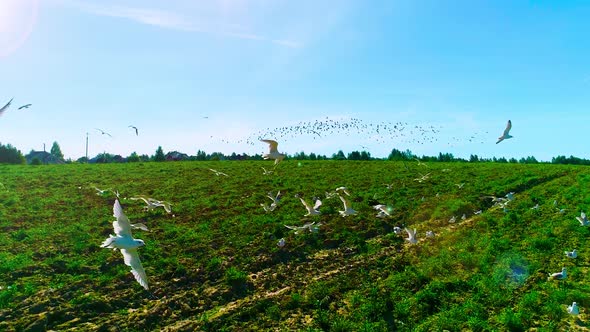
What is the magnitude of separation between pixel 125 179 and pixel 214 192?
9.23m

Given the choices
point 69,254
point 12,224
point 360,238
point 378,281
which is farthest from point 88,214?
point 378,281

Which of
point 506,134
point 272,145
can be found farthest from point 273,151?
point 506,134

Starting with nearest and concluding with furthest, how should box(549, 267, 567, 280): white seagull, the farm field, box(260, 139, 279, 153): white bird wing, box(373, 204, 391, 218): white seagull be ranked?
the farm field
box(549, 267, 567, 280): white seagull
box(260, 139, 279, 153): white bird wing
box(373, 204, 391, 218): white seagull

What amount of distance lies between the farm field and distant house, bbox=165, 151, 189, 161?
31.0 m

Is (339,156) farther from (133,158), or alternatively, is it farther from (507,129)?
(507,129)

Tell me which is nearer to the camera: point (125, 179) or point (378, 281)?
point (378, 281)

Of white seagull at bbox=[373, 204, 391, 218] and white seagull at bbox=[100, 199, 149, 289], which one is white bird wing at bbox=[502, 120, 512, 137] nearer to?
white seagull at bbox=[373, 204, 391, 218]

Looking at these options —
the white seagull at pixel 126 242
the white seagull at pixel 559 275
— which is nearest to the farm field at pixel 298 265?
the white seagull at pixel 559 275

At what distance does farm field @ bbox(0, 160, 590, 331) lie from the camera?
33.4ft

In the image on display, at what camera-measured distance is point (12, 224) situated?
60.2 ft

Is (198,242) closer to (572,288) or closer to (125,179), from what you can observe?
(572,288)

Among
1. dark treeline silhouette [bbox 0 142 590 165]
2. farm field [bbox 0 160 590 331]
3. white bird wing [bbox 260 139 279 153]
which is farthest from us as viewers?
dark treeline silhouette [bbox 0 142 590 165]

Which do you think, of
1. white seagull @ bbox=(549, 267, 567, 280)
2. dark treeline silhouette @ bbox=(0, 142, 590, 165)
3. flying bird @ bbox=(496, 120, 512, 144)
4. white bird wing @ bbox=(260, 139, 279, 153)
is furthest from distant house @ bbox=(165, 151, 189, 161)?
white seagull @ bbox=(549, 267, 567, 280)

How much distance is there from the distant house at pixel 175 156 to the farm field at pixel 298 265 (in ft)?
102
